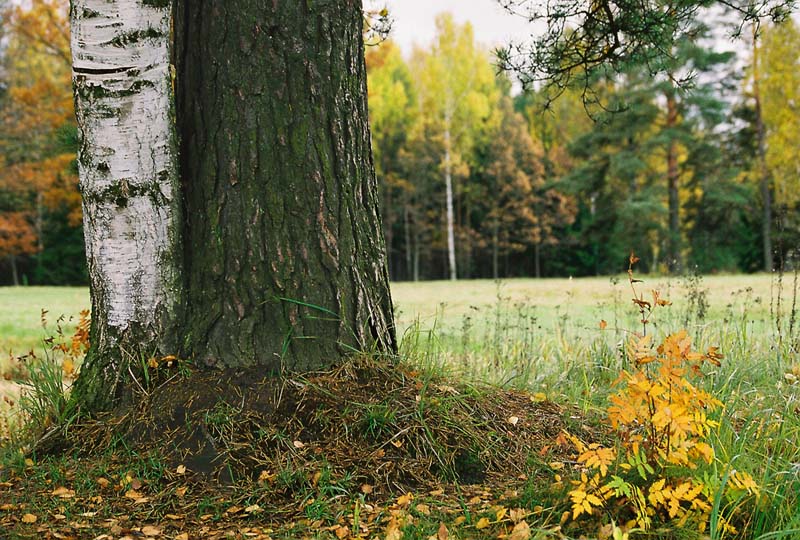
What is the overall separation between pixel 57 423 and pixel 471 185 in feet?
91.5

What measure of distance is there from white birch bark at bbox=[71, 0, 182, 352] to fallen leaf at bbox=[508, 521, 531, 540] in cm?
160

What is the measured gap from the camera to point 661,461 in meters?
2.04

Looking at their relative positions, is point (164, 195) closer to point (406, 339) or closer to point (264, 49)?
point (264, 49)

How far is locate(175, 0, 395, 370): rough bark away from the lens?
2.68m

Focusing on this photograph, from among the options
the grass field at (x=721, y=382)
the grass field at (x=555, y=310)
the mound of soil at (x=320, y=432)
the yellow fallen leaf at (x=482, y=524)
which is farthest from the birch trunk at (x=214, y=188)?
the yellow fallen leaf at (x=482, y=524)

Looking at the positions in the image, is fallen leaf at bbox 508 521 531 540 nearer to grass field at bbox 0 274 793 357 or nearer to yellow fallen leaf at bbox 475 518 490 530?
yellow fallen leaf at bbox 475 518 490 530

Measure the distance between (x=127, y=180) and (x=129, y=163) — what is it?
7 centimetres

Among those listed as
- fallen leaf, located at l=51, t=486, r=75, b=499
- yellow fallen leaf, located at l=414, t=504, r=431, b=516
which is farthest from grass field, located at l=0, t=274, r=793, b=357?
fallen leaf, located at l=51, t=486, r=75, b=499

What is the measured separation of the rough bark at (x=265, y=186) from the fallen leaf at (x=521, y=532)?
1088 millimetres

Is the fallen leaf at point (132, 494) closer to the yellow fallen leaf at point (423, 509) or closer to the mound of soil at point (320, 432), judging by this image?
the mound of soil at point (320, 432)

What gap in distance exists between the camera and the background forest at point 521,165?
65.8 feet

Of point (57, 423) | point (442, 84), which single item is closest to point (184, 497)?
point (57, 423)

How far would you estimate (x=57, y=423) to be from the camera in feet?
9.15

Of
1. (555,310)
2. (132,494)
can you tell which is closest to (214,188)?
(132,494)
